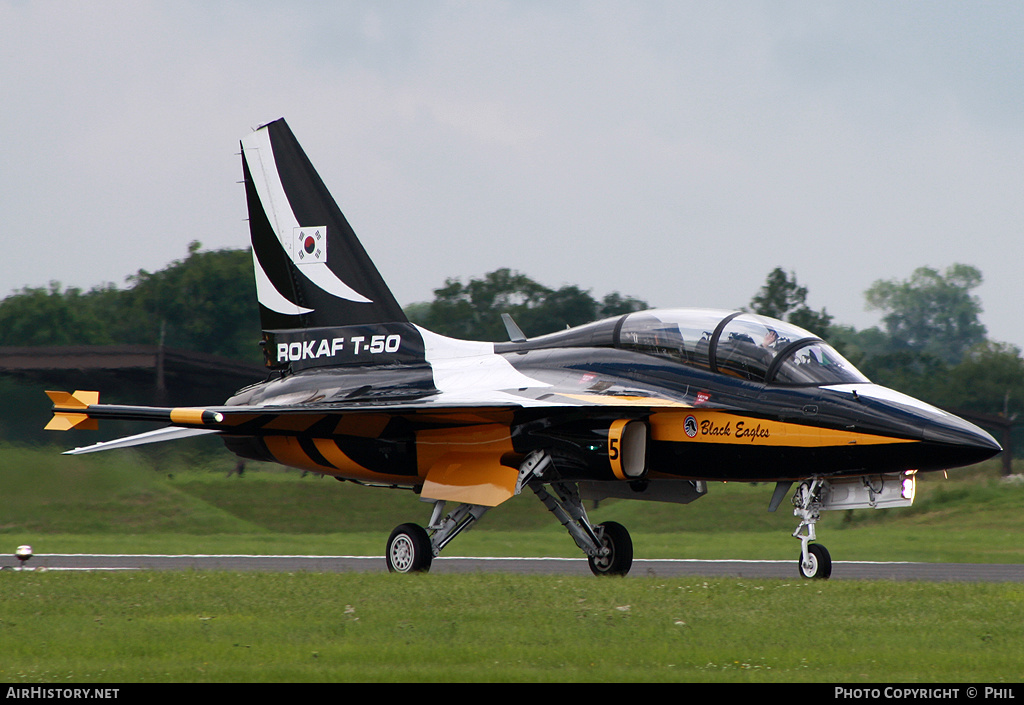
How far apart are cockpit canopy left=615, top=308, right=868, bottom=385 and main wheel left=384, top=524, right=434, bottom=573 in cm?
361

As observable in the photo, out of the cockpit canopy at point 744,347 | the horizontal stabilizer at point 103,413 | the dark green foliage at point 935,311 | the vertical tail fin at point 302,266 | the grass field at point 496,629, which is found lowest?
the grass field at point 496,629

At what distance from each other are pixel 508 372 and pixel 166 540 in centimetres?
1374

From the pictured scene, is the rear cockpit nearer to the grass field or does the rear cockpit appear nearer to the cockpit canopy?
the cockpit canopy

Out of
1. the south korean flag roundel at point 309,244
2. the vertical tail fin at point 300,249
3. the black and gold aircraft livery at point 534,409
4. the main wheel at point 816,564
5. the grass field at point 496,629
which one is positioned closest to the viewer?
the grass field at point 496,629

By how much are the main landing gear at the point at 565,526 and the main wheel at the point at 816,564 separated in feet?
7.57

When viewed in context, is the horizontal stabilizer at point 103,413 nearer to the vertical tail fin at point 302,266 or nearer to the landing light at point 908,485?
the vertical tail fin at point 302,266

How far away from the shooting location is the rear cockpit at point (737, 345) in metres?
12.1

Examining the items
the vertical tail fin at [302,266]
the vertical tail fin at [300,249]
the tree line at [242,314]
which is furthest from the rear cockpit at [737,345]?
the tree line at [242,314]

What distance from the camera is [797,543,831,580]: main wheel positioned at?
40.0 ft

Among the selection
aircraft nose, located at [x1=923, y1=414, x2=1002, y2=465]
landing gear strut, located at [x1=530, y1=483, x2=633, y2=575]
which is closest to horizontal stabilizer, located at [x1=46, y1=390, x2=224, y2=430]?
landing gear strut, located at [x1=530, y1=483, x2=633, y2=575]

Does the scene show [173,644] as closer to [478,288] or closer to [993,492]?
[993,492]

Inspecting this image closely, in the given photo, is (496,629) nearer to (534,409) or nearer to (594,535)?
(534,409)

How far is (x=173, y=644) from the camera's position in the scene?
8.30 meters

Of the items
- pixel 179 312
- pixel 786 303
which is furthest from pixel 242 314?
pixel 786 303
